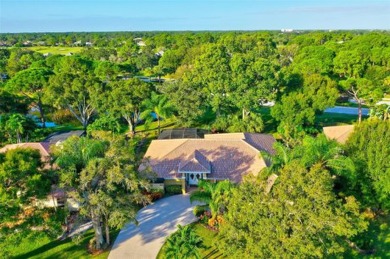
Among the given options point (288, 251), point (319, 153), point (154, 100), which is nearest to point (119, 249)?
point (288, 251)

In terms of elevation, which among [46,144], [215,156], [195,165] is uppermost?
[46,144]

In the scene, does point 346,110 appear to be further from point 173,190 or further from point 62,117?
point 62,117

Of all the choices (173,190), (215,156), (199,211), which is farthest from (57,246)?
(215,156)

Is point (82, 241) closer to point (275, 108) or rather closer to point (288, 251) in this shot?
point (288, 251)

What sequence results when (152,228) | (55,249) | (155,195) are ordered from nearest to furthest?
(55,249) → (152,228) → (155,195)

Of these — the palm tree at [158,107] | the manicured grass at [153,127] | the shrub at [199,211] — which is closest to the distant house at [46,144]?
the manicured grass at [153,127]

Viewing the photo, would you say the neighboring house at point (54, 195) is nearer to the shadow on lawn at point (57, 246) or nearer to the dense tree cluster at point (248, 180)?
the dense tree cluster at point (248, 180)
